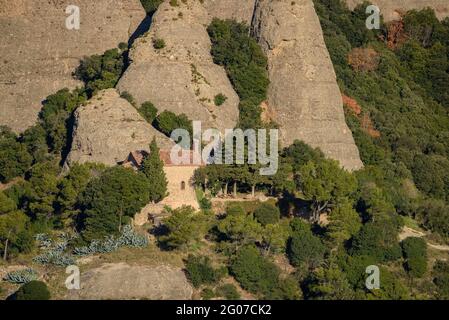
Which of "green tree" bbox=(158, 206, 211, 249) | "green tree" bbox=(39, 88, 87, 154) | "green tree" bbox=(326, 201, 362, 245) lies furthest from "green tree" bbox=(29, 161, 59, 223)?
"green tree" bbox=(326, 201, 362, 245)

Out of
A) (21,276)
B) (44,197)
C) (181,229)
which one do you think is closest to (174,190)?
(181,229)

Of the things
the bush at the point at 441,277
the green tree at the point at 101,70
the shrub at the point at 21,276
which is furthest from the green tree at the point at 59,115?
the bush at the point at 441,277

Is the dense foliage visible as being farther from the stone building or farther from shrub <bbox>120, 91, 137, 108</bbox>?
the stone building

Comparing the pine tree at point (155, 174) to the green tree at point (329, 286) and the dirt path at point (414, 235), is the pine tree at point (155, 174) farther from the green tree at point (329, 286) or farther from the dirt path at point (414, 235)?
the dirt path at point (414, 235)

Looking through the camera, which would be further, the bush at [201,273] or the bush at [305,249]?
the bush at [305,249]

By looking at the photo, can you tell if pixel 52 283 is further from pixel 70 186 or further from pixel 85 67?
pixel 85 67

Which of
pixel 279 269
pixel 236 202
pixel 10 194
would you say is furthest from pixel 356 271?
pixel 10 194
